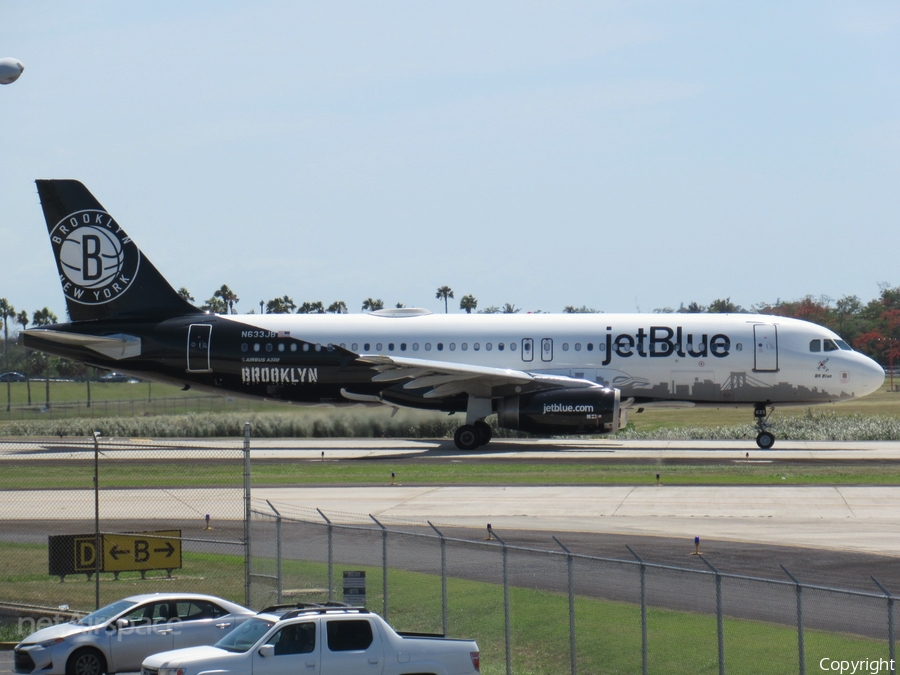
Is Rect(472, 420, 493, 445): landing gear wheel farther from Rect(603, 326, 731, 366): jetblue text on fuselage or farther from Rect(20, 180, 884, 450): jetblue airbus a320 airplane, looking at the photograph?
Rect(603, 326, 731, 366): jetblue text on fuselage

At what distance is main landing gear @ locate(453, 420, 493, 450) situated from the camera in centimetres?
3978

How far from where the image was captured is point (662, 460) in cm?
3522

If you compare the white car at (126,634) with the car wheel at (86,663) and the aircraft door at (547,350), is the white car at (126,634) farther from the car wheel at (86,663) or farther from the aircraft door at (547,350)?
the aircraft door at (547,350)

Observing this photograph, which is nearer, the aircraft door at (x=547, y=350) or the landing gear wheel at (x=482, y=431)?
the aircraft door at (x=547, y=350)

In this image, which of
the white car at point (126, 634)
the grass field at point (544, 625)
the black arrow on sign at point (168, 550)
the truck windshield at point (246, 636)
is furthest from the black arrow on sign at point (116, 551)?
the truck windshield at point (246, 636)

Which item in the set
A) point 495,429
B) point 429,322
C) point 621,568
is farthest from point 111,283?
point 621,568

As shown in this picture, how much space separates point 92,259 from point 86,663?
30508 millimetres

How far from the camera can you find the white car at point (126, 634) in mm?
12445

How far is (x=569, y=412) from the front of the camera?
3659 cm

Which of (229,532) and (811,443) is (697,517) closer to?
(229,532)

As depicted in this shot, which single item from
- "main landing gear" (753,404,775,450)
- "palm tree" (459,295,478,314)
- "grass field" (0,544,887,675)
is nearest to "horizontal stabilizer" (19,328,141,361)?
"grass field" (0,544,887,675)

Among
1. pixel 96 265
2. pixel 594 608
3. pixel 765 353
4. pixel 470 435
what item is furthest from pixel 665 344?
pixel 594 608

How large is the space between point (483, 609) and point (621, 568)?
385cm

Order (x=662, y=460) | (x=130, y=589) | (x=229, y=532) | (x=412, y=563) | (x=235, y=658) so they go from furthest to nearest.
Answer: (x=662, y=460) < (x=229, y=532) < (x=412, y=563) < (x=130, y=589) < (x=235, y=658)
